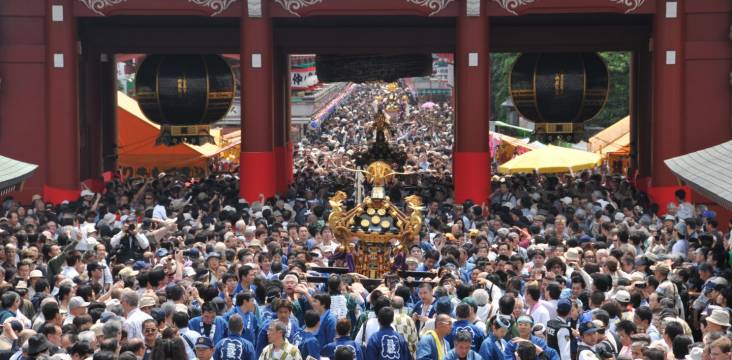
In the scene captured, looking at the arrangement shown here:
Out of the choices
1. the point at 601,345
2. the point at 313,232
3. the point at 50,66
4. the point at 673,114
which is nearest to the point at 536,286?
the point at 601,345

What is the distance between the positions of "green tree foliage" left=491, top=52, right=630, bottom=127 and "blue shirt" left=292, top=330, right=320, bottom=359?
38046 millimetres

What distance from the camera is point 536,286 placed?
14.5 metres

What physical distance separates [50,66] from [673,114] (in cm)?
1223

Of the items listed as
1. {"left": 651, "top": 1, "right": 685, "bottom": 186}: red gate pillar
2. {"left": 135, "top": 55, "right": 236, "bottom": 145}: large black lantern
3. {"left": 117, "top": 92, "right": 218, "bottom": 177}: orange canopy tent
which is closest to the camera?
{"left": 651, "top": 1, "right": 685, "bottom": 186}: red gate pillar

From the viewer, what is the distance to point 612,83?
52531mm

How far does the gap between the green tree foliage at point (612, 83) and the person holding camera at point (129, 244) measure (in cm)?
3212

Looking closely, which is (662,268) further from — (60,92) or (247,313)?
(60,92)

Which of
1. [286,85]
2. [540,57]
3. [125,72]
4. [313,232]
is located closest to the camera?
[313,232]

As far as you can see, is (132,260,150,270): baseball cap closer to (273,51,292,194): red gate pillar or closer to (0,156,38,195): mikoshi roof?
(0,156,38,195): mikoshi roof

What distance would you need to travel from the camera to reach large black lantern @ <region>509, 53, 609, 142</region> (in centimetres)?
2870

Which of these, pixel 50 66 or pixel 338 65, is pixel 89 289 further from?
pixel 338 65

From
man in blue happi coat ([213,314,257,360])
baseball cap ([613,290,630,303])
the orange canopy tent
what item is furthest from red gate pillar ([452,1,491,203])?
man in blue happi coat ([213,314,257,360])

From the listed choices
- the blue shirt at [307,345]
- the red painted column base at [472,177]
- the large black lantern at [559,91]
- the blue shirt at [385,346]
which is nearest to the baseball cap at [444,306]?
the blue shirt at [385,346]

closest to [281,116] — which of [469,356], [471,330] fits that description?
[471,330]
